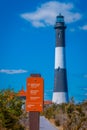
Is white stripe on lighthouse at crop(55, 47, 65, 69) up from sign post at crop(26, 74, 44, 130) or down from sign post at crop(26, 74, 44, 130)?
up

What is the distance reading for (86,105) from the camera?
2969 cm

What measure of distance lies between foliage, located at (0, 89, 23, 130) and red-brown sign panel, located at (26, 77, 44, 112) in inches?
86.1

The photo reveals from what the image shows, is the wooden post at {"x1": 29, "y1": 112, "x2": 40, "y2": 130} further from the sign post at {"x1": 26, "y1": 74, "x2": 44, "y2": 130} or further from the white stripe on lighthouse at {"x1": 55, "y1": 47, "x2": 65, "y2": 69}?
the white stripe on lighthouse at {"x1": 55, "y1": 47, "x2": 65, "y2": 69}

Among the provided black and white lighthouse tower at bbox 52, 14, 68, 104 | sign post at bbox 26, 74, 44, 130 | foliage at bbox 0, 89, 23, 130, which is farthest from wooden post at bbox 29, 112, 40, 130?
black and white lighthouse tower at bbox 52, 14, 68, 104

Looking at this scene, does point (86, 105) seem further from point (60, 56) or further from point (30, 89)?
point (60, 56)

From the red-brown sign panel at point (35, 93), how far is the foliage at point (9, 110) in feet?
7.18

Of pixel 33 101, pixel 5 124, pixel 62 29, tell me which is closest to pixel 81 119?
pixel 5 124

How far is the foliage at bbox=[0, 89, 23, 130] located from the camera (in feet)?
53.6

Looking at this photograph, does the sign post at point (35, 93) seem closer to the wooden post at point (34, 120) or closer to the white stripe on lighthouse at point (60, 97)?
the wooden post at point (34, 120)

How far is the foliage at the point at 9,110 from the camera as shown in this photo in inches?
643

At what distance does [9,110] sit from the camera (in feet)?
55.9

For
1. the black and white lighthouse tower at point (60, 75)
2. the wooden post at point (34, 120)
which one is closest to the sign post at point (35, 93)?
the wooden post at point (34, 120)

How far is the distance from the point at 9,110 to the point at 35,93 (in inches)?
144

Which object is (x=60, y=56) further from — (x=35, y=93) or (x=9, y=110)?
(x=35, y=93)
